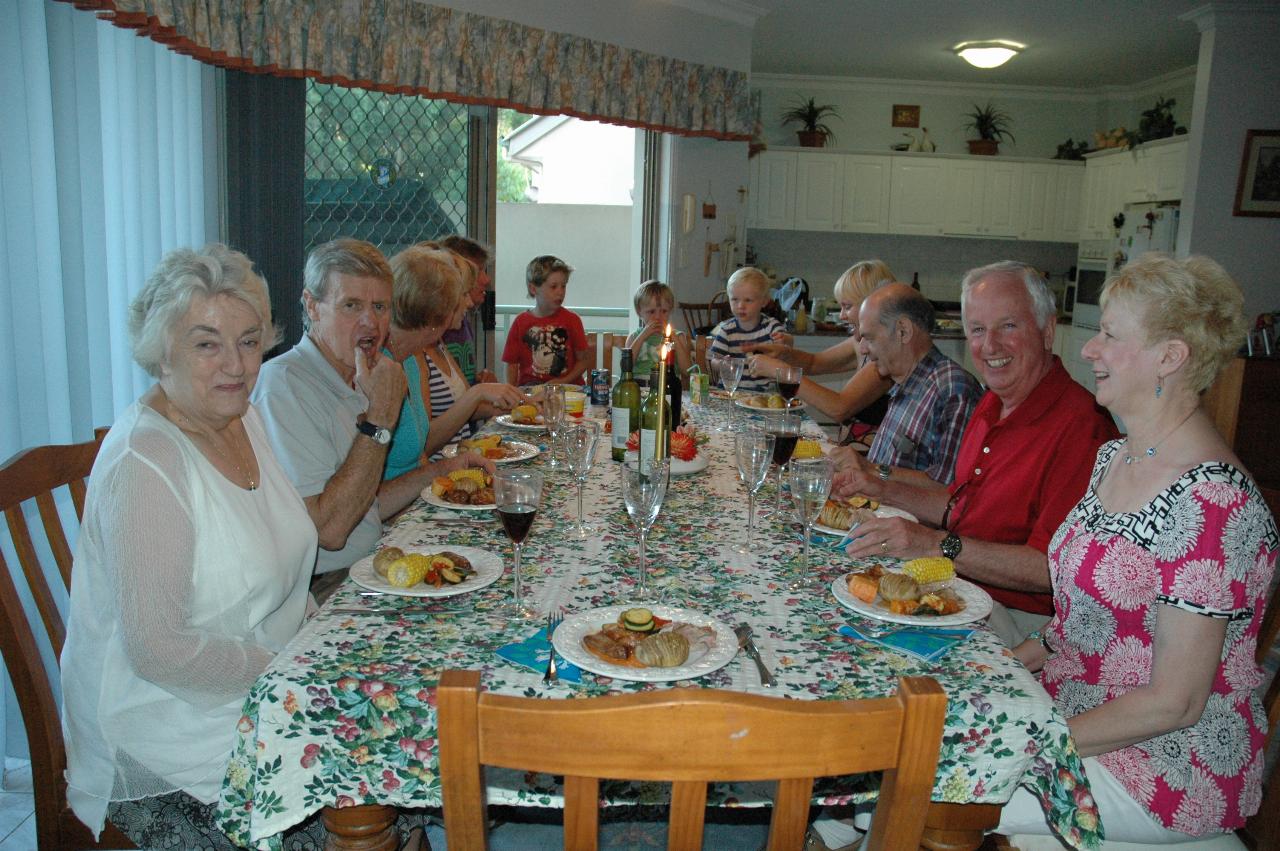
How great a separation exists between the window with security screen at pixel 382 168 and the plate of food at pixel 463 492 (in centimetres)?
233

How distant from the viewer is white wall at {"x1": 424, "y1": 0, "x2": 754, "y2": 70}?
4621 millimetres

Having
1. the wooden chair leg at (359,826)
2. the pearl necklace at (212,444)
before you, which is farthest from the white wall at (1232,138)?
the wooden chair leg at (359,826)

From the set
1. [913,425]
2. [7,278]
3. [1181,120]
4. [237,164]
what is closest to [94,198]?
[7,278]

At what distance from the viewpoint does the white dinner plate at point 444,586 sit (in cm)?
136

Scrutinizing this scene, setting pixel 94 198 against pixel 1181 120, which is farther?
pixel 1181 120

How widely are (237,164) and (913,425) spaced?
2.65 m

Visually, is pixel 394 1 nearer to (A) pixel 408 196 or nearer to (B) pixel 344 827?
(A) pixel 408 196

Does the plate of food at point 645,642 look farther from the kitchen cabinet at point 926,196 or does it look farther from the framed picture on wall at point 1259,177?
the kitchen cabinet at point 926,196

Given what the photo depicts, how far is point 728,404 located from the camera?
338cm

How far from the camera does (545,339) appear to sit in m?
4.39

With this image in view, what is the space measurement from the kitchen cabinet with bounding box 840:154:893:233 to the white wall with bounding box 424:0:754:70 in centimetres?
191

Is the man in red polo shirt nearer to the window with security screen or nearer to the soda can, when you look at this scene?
the soda can

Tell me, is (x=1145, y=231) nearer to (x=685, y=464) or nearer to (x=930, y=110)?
(x=930, y=110)

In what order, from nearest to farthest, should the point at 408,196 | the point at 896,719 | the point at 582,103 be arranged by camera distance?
1. the point at 896,719
2. the point at 408,196
3. the point at 582,103
